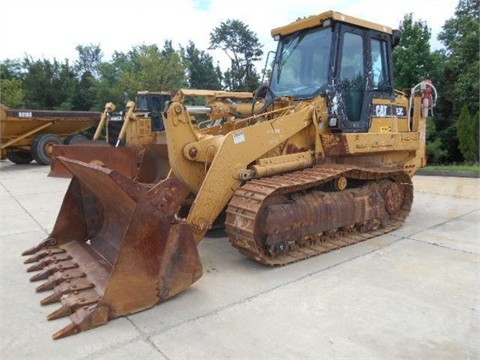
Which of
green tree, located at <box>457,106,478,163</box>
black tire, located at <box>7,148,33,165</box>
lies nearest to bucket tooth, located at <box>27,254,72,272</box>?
black tire, located at <box>7,148,33,165</box>

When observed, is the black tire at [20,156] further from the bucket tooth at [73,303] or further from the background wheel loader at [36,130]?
the bucket tooth at [73,303]

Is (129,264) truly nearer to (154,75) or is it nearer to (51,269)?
(51,269)

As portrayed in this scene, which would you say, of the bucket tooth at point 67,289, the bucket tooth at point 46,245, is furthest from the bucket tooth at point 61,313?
the bucket tooth at point 46,245

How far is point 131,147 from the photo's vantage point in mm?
7926

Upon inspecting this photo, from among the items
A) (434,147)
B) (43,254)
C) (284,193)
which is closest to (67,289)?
(43,254)

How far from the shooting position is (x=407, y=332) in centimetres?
278

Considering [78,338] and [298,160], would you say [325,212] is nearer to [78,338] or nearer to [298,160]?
[298,160]

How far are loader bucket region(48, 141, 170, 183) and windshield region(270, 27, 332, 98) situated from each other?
1.96 m

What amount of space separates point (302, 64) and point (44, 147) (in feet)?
37.5

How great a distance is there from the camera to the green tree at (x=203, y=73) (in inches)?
1569

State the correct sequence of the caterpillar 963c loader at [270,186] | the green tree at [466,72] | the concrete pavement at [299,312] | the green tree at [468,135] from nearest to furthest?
the concrete pavement at [299,312], the caterpillar 963c loader at [270,186], the green tree at [468,135], the green tree at [466,72]

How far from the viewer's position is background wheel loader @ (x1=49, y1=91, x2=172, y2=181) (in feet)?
21.1

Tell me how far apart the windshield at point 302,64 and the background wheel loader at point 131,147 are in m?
1.69

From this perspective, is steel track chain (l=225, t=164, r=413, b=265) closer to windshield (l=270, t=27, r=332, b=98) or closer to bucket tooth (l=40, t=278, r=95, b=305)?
windshield (l=270, t=27, r=332, b=98)
